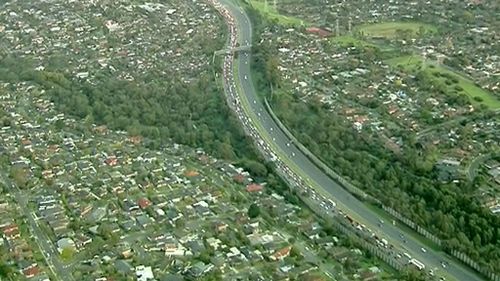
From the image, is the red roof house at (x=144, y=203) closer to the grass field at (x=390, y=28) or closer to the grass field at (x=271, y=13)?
the grass field at (x=390, y=28)

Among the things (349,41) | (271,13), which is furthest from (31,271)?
(271,13)

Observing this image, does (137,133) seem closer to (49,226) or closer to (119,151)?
(119,151)

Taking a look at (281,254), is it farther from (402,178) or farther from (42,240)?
(42,240)

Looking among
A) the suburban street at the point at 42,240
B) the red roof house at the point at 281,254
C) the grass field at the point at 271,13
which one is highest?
the grass field at the point at 271,13

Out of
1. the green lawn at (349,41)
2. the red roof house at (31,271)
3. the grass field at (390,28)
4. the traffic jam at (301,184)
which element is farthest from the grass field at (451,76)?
the red roof house at (31,271)

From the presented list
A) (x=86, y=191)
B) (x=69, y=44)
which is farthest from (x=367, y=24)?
(x=86, y=191)

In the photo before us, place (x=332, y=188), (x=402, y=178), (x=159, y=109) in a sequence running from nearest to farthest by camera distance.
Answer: (x=402, y=178)
(x=332, y=188)
(x=159, y=109)

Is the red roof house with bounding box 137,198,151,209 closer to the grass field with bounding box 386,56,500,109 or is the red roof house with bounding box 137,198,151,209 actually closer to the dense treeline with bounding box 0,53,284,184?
the dense treeline with bounding box 0,53,284,184
